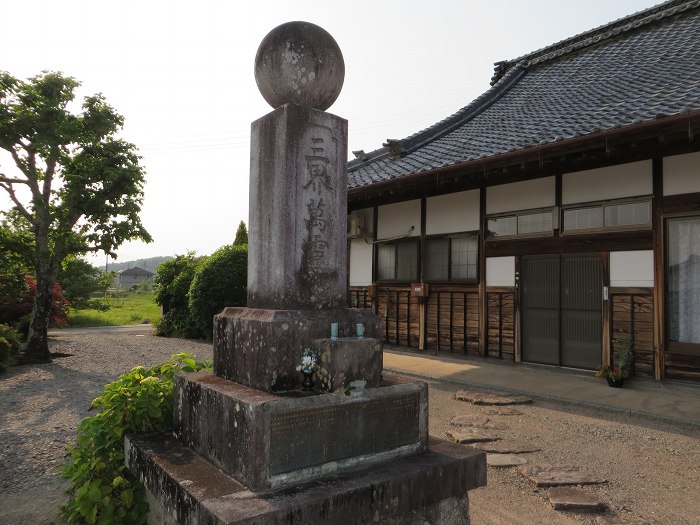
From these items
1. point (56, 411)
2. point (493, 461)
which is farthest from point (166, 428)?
point (56, 411)

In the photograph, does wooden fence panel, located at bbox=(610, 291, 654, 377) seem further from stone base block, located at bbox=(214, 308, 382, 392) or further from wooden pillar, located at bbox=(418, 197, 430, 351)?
stone base block, located at bbox=(214, 308, 382, 392)

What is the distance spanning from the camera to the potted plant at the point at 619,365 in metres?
6.73

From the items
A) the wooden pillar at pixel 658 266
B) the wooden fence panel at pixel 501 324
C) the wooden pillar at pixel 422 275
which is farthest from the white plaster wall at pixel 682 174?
the wooden pillar at pixel 422 275

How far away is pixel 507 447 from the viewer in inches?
175

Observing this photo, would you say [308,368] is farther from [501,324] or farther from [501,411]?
[501,324]

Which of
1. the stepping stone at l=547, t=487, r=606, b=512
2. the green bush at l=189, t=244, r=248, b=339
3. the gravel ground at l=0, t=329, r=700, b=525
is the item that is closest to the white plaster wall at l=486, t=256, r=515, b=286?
the gravel ground at l=0, t=329, r=700, b=525

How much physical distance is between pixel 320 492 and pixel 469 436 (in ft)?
9.79

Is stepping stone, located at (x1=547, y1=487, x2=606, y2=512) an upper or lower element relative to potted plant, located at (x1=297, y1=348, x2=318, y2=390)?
lower

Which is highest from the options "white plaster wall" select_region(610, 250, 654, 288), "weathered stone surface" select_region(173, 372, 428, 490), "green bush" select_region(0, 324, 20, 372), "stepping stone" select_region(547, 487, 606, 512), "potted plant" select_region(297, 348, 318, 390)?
"white plaster wall" select_region(610, 250, 654, 288)

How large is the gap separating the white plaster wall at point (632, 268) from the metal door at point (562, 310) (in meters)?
0.24

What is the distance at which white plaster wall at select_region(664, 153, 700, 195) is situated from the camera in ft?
21.2

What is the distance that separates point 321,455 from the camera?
2.42 meters

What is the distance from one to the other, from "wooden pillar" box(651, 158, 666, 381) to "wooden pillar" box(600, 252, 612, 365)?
2.13ft

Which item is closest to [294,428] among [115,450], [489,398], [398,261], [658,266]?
[115,450]
